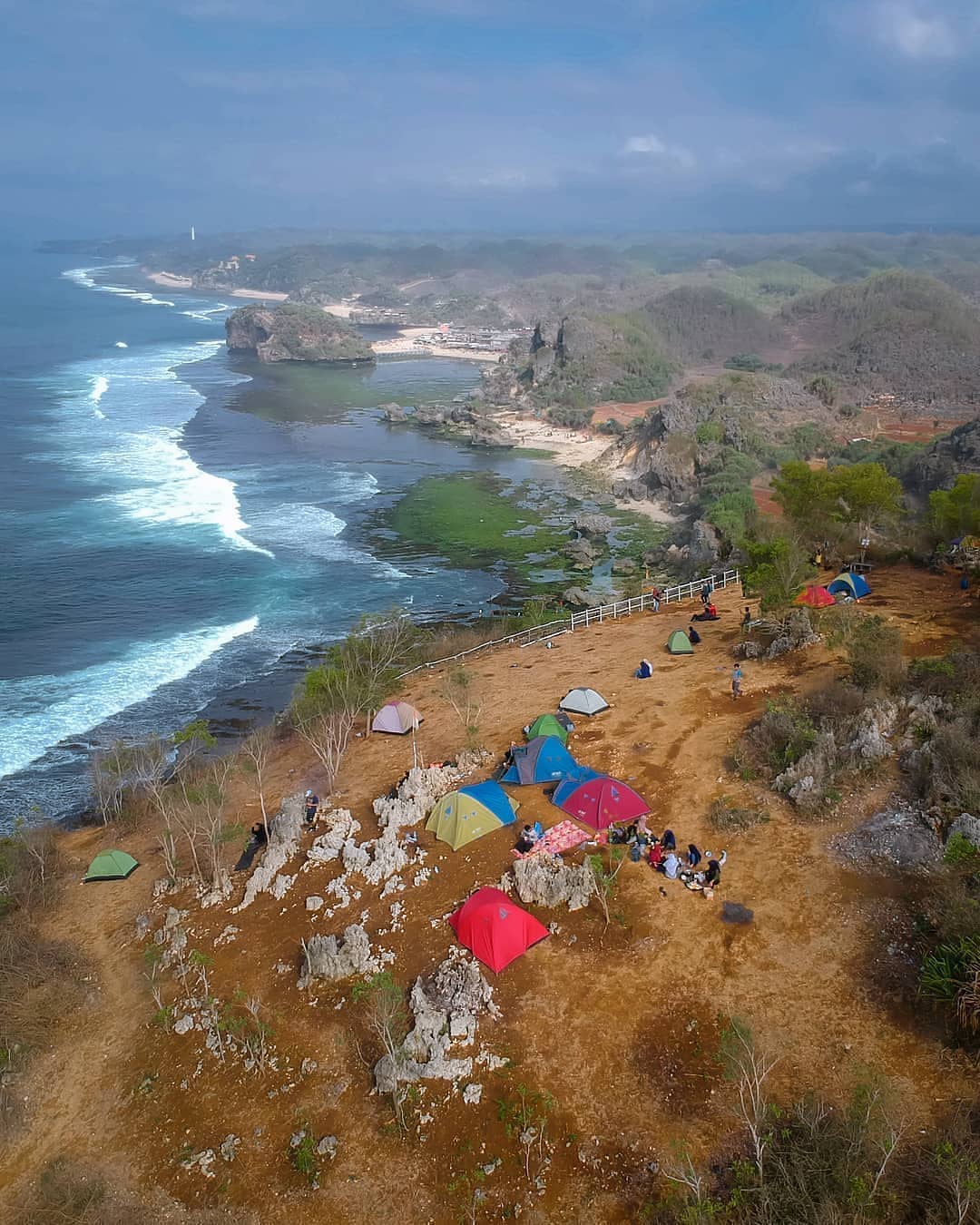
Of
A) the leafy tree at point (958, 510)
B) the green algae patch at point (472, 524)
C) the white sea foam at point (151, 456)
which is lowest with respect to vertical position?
the green algae patch at point (472, 524)

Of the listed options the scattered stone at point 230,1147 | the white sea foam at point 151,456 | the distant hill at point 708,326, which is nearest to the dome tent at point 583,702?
the scattered stone at point 230,1147

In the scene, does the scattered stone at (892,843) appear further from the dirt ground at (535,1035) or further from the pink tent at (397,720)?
the pink tent at (397,720)

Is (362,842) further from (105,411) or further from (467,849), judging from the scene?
(105,411)

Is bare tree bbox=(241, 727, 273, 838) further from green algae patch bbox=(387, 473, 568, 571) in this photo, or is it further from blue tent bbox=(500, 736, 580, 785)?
green algae patch bbox=(387, 473, 568, 571)

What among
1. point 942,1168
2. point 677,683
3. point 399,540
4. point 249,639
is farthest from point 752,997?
point 399,540

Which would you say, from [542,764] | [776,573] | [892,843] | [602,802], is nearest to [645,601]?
[776,573]
